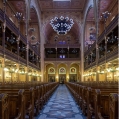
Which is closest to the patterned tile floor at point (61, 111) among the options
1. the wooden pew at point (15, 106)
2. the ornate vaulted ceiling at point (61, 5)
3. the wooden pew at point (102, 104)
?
the wooden pew at point (102, 104)

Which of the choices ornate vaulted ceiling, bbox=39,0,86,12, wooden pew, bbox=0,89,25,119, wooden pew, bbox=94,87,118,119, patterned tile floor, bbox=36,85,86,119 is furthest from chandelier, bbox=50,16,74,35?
wooden pew, bbox=0,89,25,119

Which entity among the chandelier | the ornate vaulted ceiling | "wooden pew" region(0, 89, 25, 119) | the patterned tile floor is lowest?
the patterned tile floor

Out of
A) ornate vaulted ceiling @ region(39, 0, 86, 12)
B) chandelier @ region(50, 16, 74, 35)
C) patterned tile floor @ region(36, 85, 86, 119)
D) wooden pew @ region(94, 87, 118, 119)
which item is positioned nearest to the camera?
wooden pew @ region(94, 87, 118, 119)

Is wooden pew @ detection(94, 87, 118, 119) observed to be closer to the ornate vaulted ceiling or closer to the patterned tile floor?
the patterned tile floor

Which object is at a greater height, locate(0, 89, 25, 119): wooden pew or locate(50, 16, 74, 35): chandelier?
locate(50, 16, 74, 35): chandelier

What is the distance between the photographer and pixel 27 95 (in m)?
6.86

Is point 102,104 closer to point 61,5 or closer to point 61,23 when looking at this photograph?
point 61,5

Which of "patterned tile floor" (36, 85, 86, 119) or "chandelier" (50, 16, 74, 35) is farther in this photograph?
"chandelier" (50, 16, 74, 35)

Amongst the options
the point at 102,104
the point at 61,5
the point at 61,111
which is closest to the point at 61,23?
the point at 61,5

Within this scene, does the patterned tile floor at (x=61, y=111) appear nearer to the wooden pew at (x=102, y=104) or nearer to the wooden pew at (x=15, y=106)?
the wooden pew at (x=102, y=104)

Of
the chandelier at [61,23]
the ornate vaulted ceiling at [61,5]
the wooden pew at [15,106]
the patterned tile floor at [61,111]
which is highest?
the ornate vaulted ceiling at [61,5]

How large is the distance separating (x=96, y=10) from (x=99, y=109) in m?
27.0

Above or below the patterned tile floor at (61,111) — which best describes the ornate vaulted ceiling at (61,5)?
above

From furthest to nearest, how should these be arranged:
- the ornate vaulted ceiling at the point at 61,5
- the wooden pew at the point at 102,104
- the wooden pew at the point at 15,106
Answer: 1. the ornate vaulted ceiling at the point at 61,5
2. the wooden pew at the point at 102,104
3. the wooden pew at the point at 15,106
